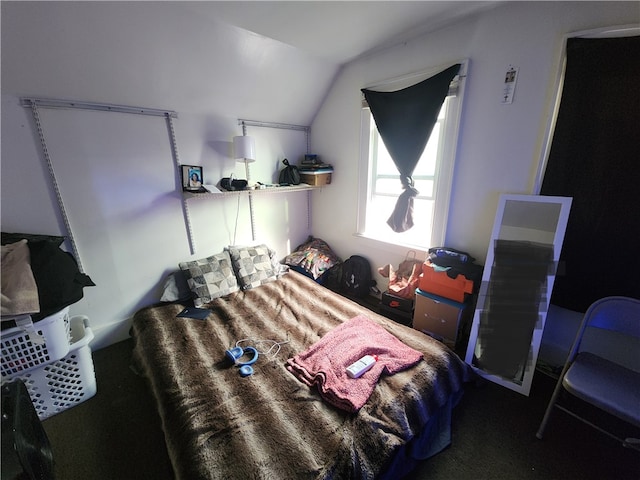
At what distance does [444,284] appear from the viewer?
2.02m

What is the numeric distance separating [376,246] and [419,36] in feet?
6.07

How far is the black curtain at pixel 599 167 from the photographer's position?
140cm

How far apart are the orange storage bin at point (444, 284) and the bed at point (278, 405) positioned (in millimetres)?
481

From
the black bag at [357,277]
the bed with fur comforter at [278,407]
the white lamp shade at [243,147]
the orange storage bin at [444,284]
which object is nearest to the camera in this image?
the bed with fur comforter at [278,407]

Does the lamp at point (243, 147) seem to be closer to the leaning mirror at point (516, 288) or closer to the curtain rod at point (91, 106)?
the curtain rod at point (91, 106)

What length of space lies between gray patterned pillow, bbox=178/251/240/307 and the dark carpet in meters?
0.75

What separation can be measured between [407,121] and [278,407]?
228 centimetres

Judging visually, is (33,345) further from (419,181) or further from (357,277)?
(419,181)

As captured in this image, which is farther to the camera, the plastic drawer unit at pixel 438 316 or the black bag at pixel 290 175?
→ the black bag at pixel 290 175

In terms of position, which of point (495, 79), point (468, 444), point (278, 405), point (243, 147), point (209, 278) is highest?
point (495, 79)

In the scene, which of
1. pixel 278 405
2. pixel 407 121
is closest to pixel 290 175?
pixel 407 121

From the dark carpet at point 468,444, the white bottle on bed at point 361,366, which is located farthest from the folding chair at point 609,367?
the white bottle on bed at point 361,366

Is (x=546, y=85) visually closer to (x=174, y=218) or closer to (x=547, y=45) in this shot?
(x=547, y=45)

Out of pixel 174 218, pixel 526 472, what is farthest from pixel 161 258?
pixel 526 472
